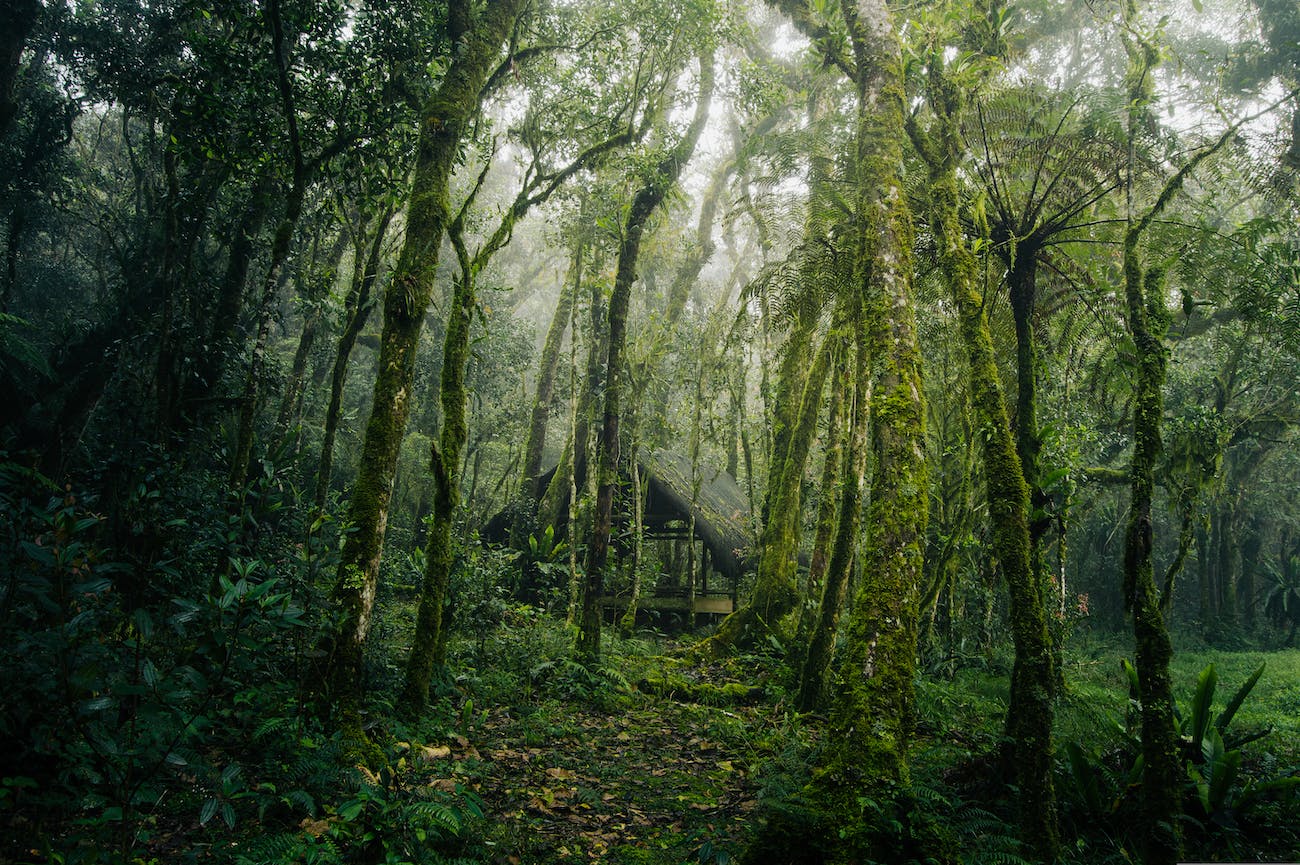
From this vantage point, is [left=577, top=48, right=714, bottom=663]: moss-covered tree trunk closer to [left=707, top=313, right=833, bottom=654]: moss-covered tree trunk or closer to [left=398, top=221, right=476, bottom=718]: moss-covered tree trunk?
[left=707, top=313, right=833, bottom=654]: moss-covered tree trunk

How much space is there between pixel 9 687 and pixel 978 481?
12.5m

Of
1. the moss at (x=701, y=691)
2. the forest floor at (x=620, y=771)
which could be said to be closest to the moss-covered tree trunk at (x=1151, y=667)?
the forest floor at (x=620, y=771)

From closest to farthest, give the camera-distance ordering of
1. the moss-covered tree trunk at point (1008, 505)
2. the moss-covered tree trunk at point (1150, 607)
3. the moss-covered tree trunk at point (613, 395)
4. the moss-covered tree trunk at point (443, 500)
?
the moss-covered tree trunk at point (1008, 505), the moss-covered tree trunk at point (1150, 607), the moss-covered tree trunk at point (443, 500), the moss-covered tree trunk at point (613, 395)

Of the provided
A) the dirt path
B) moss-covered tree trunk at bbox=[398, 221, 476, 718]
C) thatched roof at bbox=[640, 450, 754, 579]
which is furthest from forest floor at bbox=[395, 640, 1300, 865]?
thatched roof at bbox=[640, 450, 754, 579]

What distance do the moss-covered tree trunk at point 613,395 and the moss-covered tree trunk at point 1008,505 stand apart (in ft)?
16.5

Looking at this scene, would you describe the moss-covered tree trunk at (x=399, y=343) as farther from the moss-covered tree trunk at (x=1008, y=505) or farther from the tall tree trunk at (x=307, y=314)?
the moss-covered tree trunk at (x=1008, y=505)

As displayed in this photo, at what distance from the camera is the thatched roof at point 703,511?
52.8 ft

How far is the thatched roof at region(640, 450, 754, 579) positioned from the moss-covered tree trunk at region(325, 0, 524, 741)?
919cm

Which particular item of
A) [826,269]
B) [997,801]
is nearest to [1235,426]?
[826,269]

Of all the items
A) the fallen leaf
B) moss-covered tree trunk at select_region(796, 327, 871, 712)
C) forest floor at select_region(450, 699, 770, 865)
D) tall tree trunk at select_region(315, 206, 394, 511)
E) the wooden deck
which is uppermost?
tall tree trunk at select_region(315, 206, 394, 511)

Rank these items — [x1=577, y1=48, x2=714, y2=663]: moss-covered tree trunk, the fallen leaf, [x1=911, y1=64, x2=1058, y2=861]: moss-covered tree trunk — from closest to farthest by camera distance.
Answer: [x1=911, y1=64, x2=1058, y2=861]: moss-covered tree trunk, the fallen leaf, [x1=577, y1=48, x2=714, y2=663]: moss-covered tree trunk

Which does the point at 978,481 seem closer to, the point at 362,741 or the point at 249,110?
the point at 362,741

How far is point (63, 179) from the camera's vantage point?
13.3 metres

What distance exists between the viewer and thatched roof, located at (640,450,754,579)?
1609 cm
